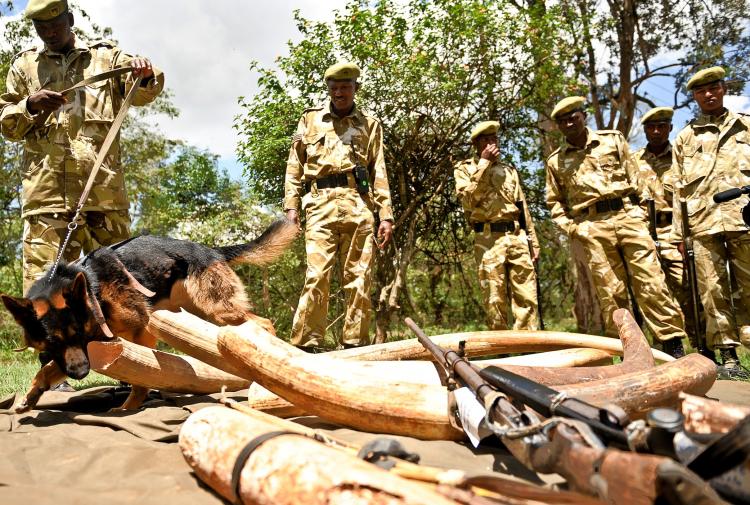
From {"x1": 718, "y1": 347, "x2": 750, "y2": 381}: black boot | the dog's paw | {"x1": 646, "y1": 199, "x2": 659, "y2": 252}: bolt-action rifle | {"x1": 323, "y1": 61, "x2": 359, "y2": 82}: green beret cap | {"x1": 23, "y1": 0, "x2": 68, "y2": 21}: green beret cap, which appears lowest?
{"x1": 718, "y1": 347, "x2": 750, "y2": 381}: black boot

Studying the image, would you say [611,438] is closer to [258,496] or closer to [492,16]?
[258,496]

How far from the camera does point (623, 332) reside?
3463mm

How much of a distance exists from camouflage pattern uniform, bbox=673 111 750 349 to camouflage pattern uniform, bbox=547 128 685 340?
36cm

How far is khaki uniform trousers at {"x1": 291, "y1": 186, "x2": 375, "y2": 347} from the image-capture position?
5.46 metres

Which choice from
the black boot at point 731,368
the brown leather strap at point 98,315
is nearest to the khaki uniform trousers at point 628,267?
the black boot at point 731,368

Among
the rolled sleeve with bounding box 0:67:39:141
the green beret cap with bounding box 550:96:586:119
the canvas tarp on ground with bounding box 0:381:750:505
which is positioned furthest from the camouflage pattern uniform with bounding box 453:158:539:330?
the rolled sleeve with bounding box 0:67:39:141

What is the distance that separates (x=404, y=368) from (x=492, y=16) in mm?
8084

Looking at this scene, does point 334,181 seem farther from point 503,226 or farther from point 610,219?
point 610,219

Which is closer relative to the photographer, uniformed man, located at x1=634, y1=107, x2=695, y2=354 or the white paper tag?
the white paper tag

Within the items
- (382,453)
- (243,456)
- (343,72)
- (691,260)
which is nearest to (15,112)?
(343,72)

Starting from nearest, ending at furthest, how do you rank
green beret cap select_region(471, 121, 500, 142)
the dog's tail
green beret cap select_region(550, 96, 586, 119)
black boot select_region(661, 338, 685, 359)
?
the dog's tail → black boot select_region(661, 338, 685, 359) → green beret cap select_region(550, 96, 586, 119) → green beret cap select_region(471, 121, 500, 142)

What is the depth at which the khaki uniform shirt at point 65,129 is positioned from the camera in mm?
4777

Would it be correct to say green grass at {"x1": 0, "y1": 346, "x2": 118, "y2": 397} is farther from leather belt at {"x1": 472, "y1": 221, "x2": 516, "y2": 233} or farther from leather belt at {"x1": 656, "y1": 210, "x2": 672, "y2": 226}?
leather belt at {"x1": 656, "y1": 210, "x2": 672, "y2": 226}

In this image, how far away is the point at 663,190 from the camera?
22.9ft
